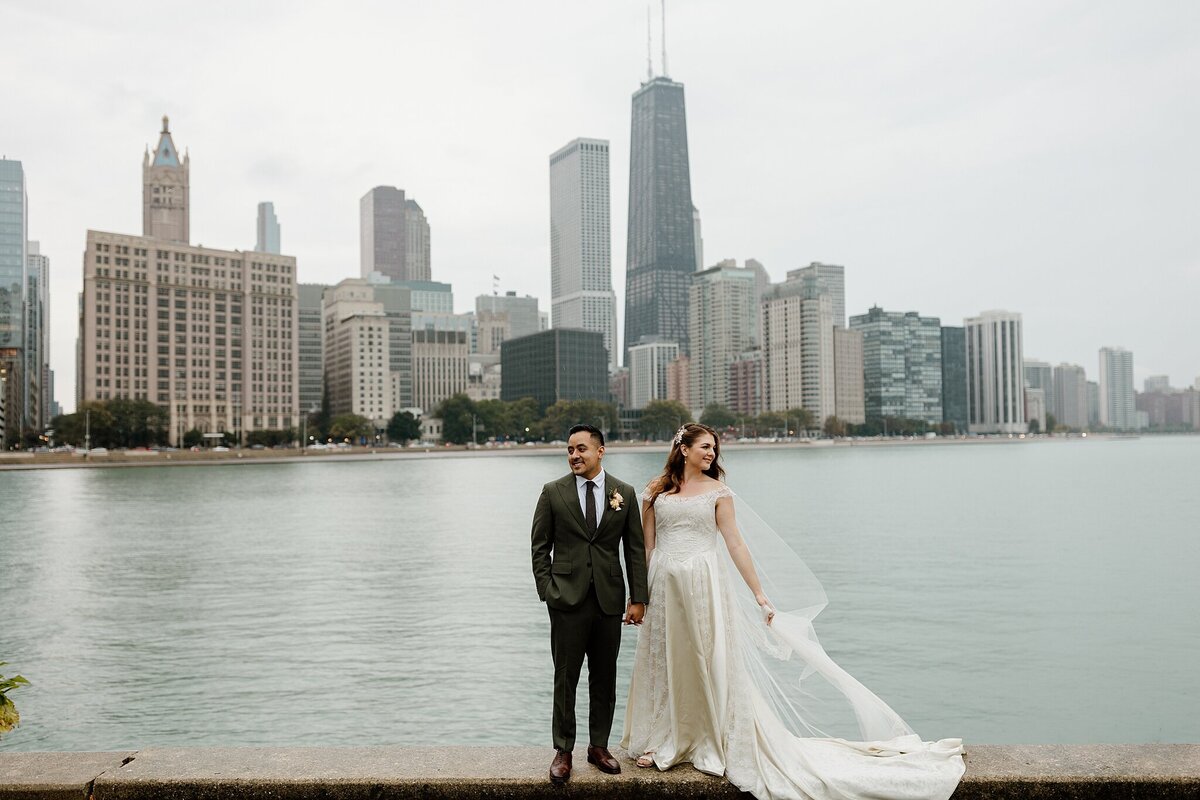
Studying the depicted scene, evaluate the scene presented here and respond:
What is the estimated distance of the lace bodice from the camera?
655cm

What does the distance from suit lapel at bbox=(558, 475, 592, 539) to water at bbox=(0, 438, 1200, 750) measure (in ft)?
32.6

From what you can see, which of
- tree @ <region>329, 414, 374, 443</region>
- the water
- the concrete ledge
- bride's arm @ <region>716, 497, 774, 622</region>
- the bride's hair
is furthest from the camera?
tree @ <region>329, 414, 374, 443</region>

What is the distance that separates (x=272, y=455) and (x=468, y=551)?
133443mm

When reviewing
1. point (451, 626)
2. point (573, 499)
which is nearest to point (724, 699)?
point (573, 499)

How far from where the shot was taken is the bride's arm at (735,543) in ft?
21.9

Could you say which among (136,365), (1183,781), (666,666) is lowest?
(1183,781)

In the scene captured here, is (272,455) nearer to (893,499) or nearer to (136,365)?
(136,365)

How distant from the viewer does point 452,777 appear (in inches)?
232

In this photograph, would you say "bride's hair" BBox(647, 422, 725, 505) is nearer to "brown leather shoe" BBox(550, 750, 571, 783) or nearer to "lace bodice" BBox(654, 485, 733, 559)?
"lace bodice" BBox(654, 485, 733, 559)

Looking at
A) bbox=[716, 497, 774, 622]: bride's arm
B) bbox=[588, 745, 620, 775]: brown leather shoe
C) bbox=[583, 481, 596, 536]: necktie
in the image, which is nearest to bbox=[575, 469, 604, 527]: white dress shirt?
bbox=[583, 481, 596, 536]: necktie

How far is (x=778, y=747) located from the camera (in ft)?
20.5

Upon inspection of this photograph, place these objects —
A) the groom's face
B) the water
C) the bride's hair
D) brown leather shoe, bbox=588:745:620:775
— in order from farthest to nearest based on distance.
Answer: the water < the bride's hair < the groom's face < brown leather shoe, bbox=588:745:620:775

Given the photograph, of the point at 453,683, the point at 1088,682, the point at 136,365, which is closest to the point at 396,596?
the point at 453,683

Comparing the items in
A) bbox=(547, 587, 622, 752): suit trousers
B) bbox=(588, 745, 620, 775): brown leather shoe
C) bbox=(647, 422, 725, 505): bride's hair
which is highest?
bbox=(647, 422, 725, 505): bride's hair
